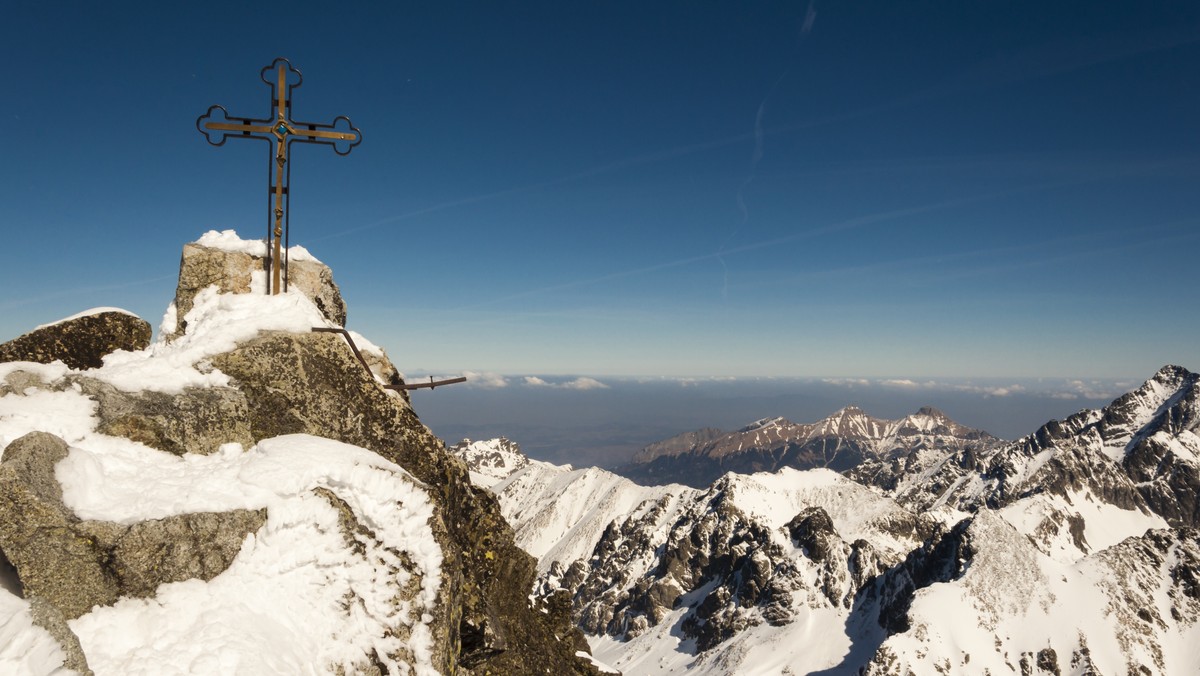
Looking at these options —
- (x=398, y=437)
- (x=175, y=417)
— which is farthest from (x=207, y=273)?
(x=398, y=437)

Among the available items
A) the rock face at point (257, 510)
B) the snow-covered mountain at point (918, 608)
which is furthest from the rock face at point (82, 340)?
the snow-covered mountain at point (918, 608)

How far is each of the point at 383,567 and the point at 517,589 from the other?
6.52 metres

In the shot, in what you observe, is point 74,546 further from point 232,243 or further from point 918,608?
point 918,608

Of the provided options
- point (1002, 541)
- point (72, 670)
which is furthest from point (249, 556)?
point (1002, 541)

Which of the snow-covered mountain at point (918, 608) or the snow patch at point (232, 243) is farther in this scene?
the snow-covered mountain at point (918, 608)

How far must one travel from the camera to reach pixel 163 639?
858cm

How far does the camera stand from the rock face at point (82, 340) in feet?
43.9

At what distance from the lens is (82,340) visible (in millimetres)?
14250

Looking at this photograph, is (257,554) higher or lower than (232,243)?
lower

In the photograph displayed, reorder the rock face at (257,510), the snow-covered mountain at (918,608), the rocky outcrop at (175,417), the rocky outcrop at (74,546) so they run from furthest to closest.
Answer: the snow-covered mountain at (918,608) → the rocky outcrop at (175,417) → the rock face at (257,510) → the rocky outcrop at (74,546)

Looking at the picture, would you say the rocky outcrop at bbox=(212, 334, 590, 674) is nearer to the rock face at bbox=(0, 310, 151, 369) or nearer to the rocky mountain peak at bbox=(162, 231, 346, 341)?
the rocky mountain peak at bbox=(162, 231, 346, 341)

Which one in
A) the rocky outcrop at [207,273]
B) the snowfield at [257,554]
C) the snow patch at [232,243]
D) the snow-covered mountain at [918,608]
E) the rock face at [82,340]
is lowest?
the snow-covered mountain at [918,608]

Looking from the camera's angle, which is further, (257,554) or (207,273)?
(207,273)

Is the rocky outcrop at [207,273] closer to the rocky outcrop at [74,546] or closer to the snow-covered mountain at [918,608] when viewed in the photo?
the rocky outcrop at [74,546]
